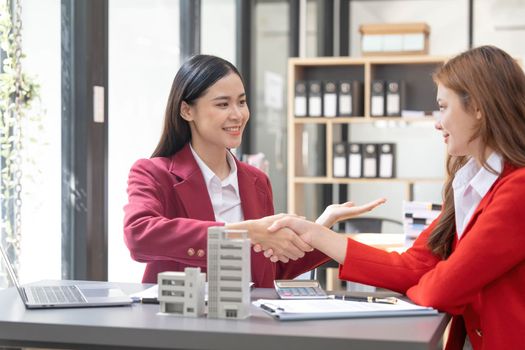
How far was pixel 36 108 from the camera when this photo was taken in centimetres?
351

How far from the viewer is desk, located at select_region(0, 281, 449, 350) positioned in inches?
67.5

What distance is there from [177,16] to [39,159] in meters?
2.07

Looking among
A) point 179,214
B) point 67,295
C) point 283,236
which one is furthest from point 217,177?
point 67,295

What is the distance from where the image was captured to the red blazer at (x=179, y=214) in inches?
94.8

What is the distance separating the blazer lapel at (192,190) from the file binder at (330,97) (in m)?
3.66

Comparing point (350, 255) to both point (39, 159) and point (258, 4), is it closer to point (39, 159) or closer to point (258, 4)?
point (39, 159)

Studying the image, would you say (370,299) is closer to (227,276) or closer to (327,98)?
(227,276)

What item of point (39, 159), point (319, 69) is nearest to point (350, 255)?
point (39, 159)

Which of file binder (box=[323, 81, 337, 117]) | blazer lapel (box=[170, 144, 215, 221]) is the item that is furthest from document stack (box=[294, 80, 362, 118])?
blazer lapel (box=[170, 144, 215, 221])

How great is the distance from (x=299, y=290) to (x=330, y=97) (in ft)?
13.7

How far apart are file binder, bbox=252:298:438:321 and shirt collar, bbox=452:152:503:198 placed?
1.12 feet

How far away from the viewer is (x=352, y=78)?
6.77 meters

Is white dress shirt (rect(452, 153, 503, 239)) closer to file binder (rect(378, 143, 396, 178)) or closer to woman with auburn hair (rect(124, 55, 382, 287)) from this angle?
woman with auburn hair (rect(124, 55, 382, 287))

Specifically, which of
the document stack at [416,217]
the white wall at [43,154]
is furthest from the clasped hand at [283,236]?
the document stack at [416,217]
